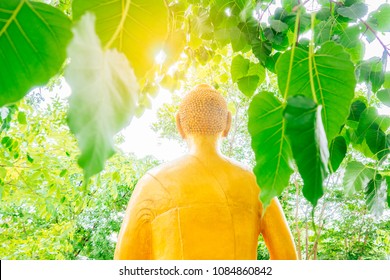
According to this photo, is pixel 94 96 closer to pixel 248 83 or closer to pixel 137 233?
pixel 248 83

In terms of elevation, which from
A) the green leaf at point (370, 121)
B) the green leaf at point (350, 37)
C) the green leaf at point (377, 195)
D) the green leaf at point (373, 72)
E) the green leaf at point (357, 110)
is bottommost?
the green leaf at point (377, 195)

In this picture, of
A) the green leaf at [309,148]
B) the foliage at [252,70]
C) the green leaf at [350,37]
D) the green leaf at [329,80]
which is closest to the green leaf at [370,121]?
the foliage at [252,70]

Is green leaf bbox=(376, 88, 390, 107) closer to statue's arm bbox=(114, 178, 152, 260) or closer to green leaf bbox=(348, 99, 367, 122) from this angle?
green leaf bbox=(348, 99, 367, 122)

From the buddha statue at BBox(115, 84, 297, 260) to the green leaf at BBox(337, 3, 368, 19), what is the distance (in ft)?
2.17

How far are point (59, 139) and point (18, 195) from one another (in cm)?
50

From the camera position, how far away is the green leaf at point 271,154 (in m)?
0.35

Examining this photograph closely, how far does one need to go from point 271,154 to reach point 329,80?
92mm

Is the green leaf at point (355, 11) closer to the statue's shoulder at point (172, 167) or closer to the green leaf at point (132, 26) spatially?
the green leaf at point (132, 26)

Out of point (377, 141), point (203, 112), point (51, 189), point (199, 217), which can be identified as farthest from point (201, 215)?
point (51, 189)

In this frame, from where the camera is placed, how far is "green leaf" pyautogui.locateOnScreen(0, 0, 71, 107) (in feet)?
0.67

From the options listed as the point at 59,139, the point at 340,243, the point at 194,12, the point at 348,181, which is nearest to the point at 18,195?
the point at 59,139

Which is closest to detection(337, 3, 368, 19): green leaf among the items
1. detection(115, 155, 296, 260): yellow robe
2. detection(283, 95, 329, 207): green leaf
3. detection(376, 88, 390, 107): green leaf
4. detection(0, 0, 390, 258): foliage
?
detection(0, 0, 390, 258): foliage

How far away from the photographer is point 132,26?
22 centimetres

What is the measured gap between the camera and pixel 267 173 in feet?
1.16
